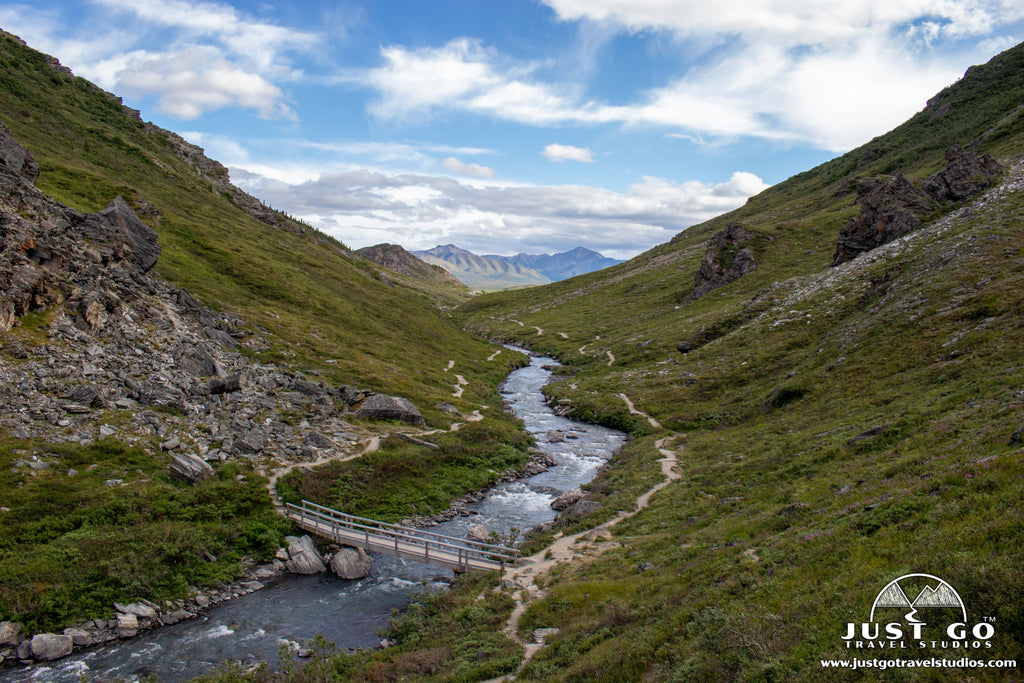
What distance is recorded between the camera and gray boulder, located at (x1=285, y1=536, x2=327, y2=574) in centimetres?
2728

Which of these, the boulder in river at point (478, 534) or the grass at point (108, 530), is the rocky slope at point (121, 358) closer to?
the grass at point (108, 530)

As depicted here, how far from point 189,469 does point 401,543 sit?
1436 centimetres

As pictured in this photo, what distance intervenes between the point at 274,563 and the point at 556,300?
14296 cm

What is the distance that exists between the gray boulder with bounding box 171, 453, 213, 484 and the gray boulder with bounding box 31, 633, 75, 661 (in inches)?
439

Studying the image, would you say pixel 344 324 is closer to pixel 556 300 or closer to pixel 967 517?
pixel 967 517

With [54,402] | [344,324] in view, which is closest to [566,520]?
[54,402]

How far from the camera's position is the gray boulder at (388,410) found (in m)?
46.6

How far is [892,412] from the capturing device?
90.6 ft

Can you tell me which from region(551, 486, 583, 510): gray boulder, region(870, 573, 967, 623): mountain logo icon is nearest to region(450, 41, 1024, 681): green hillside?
region(870, 573, 967, 623): mountain logo icon

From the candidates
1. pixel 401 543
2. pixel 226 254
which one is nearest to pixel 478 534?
pixel 401 543

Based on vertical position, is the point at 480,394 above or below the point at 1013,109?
below

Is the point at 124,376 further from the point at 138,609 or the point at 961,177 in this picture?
the point at 961,177

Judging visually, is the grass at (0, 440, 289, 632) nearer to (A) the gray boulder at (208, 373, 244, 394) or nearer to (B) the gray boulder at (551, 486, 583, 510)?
(A) the gray boulder at (208, 373, 244, 394)

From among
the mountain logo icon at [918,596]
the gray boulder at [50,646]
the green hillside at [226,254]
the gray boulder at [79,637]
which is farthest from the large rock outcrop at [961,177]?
the gray boulder at [50,646]
